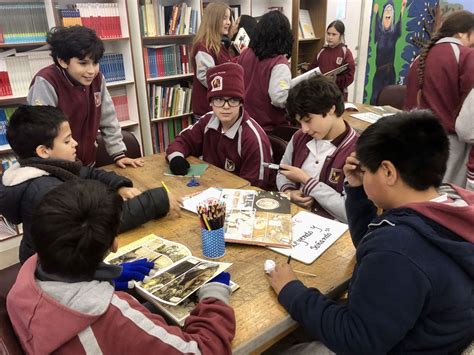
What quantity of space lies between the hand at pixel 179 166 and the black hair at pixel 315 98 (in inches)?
24.4

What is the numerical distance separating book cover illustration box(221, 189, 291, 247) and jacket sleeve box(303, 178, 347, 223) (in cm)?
15

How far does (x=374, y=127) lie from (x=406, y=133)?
0.29ft

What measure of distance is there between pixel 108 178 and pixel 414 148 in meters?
1.31

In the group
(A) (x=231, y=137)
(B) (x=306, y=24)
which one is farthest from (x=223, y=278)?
(B) (x=306, y=24)

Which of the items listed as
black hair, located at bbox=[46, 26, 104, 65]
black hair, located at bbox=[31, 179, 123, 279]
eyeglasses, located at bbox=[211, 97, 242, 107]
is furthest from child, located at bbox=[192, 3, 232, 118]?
black hair, located at bbox=[31, 179, 123, 279]

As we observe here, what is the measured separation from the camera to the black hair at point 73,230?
2.57 ft

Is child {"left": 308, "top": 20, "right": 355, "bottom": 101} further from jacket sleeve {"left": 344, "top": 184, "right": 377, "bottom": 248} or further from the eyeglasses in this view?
jacket sleeve {"left": 344, "top": 184, "right": 377, "bottom": 248}

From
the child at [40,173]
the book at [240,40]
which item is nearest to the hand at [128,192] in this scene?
the child at [40,173]

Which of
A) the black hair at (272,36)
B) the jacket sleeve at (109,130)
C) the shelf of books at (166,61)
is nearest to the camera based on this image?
the jacket sleeve at (109,130)

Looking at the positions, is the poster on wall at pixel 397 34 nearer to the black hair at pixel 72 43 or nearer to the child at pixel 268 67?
the child at pixel 268 67

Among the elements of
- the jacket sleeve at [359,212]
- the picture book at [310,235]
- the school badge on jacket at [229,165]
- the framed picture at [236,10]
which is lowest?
the school badge on jacket at [229,165]

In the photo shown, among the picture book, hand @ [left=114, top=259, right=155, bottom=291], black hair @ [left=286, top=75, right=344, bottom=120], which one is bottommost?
the picture book

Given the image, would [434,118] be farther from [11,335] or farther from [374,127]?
[11,335]

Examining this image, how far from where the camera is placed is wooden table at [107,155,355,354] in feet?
3.18
